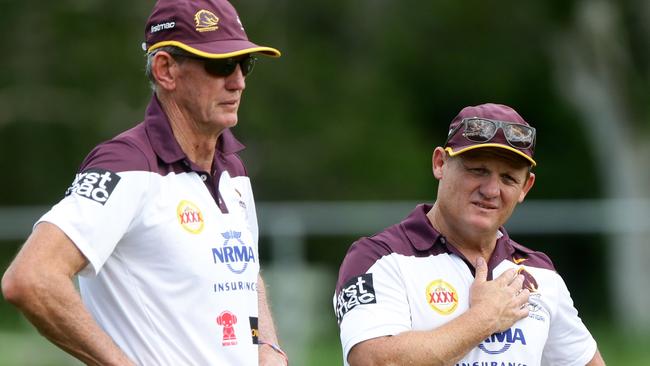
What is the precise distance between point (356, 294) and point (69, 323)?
41.8 inches

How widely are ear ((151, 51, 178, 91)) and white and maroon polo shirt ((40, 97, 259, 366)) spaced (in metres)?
0.10

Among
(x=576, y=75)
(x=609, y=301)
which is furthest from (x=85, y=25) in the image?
(x=609, y=301)

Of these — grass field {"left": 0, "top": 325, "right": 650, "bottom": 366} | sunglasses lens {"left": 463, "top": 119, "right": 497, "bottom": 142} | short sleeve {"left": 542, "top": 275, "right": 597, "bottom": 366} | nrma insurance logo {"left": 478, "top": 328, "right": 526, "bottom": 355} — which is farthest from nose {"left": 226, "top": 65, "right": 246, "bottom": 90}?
grass field {"left": 0, "top": 325, "right": 650, "bottom": 366}

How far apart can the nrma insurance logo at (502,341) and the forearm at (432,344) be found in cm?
10

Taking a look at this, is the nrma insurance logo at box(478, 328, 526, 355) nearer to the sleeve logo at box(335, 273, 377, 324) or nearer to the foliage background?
the sleeve logo at box(335, 273, 377, 324)

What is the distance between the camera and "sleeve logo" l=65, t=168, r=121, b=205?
4.09m

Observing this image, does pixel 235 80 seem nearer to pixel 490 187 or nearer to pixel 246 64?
pixel 246 64

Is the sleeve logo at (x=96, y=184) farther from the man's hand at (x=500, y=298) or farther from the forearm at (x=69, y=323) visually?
the man's hand at (x=500, y=298)

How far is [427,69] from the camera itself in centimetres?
2770

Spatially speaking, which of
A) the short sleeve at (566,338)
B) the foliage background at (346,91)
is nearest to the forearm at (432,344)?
the short sleeve at (566,338)

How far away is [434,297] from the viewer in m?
4.58

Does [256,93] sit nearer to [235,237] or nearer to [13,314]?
[13,314]

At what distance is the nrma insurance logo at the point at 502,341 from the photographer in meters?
4.54

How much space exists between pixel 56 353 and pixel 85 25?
1115 cm
